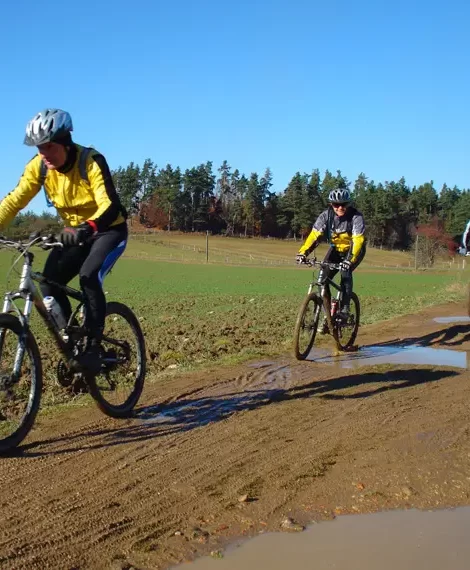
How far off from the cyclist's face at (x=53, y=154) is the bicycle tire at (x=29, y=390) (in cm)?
120

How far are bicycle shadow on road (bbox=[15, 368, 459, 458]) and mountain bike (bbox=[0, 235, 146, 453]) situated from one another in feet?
0.64

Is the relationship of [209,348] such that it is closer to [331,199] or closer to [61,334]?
[331,199]

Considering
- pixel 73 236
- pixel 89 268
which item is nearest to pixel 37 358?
pixel 89 268

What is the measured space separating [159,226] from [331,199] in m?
108

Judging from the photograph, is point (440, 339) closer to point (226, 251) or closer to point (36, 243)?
point (36, 243)

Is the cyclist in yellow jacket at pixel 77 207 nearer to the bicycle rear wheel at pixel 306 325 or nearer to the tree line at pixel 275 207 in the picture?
the bicycle rear wheel at pixel 306 325

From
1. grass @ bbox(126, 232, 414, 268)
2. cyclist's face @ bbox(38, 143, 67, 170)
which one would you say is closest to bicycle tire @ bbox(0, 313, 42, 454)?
cyclist's face @ bbox(38, 143, 67, 170)

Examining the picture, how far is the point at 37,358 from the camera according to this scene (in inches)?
179

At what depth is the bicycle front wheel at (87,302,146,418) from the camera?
17.1 ft

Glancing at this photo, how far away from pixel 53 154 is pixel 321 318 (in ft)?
17.6

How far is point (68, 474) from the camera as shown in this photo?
3.91 metres

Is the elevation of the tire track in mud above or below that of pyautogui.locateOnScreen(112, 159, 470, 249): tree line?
below

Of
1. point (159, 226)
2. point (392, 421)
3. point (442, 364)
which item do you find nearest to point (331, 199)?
point (442, 364)

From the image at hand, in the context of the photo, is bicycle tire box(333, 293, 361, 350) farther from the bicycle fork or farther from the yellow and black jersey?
the bicycle fork
